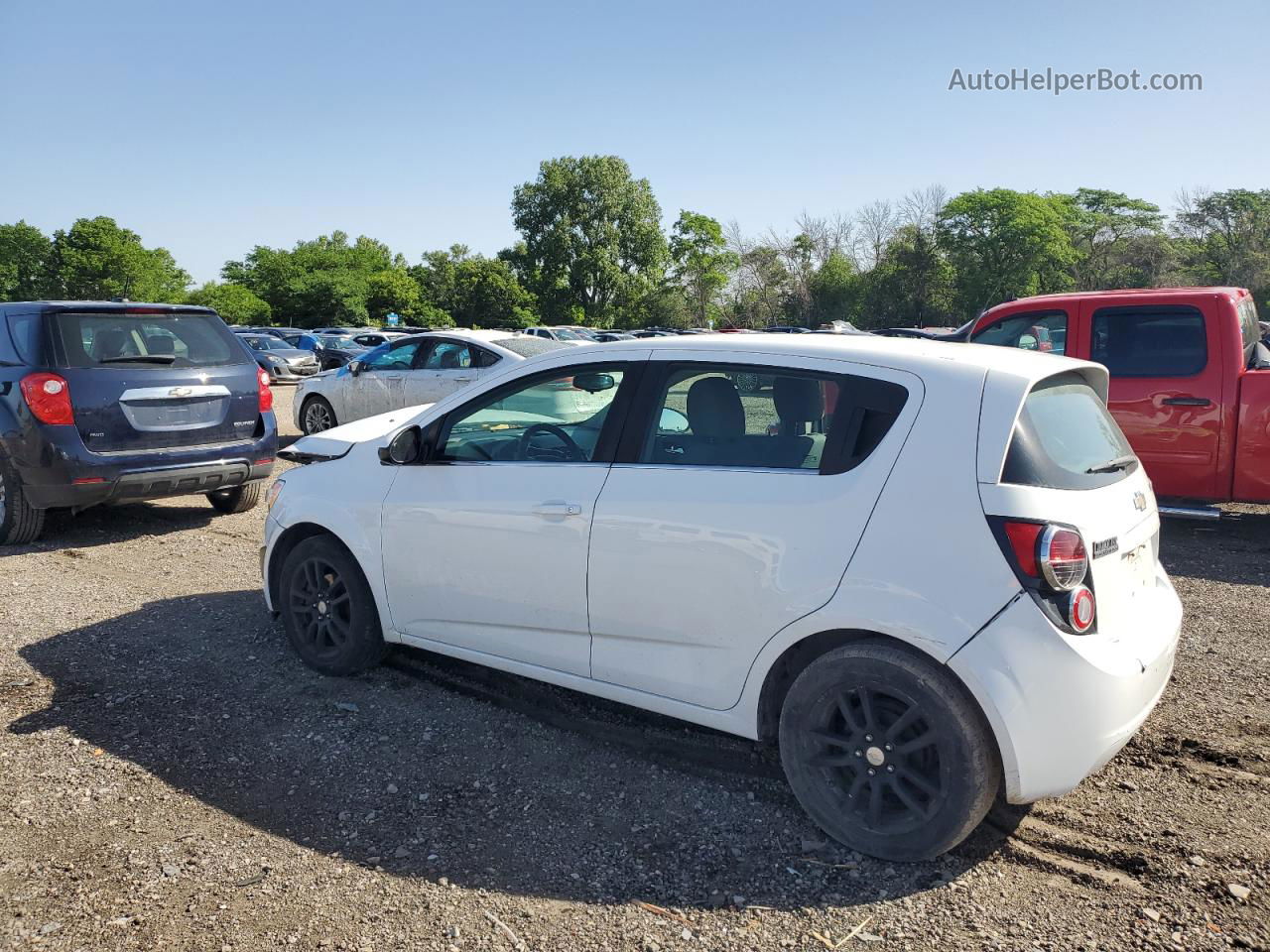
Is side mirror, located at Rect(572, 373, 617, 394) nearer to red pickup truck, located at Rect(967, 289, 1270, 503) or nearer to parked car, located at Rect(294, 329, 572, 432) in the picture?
red pickup truck, located at Rect(967, 289, 1270, 503)

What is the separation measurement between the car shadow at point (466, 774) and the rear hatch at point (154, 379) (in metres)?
2.41

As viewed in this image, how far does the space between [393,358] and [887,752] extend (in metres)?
10.2

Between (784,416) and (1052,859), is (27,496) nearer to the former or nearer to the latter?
(784,416)

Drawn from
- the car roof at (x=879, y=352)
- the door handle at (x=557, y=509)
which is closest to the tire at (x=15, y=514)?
the door handle at (x=557, y=509)

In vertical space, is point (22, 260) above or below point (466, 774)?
above

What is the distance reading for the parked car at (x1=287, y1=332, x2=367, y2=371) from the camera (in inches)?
1129

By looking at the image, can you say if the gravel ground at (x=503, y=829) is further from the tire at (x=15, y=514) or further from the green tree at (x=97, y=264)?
the green tree at (x=97, y=264)

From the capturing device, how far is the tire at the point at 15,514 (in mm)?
7055

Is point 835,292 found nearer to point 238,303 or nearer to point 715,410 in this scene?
point 238,303

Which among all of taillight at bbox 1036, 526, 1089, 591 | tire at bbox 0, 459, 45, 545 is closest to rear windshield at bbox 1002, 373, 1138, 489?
taillight at bbox 1036, 526, 1089, 591

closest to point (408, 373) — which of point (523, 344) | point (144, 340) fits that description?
point (523, 344)

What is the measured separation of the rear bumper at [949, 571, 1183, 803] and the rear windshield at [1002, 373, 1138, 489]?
1.47 ft

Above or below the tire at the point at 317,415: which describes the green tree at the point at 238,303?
above

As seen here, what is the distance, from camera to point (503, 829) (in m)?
3.37
